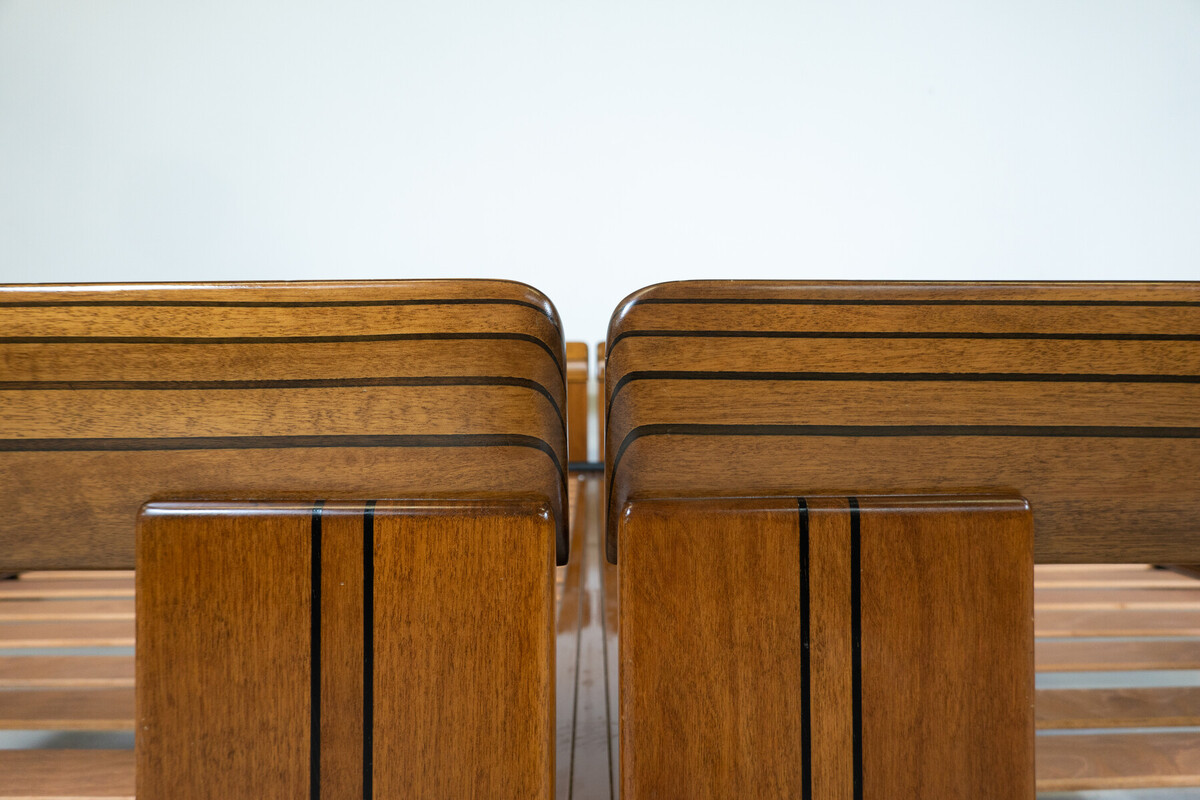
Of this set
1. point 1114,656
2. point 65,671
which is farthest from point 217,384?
point 1114,656

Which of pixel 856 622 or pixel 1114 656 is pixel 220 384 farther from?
pixel 1114 656

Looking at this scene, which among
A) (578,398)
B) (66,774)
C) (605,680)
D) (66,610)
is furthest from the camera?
(578,398)

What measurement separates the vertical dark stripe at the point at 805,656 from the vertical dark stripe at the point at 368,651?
0.18 metres

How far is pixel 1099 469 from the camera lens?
1.05 feet

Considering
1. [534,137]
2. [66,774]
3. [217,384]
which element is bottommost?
[66,774]

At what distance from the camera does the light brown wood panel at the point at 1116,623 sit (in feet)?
2.06

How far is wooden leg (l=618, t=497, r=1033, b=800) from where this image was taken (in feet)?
0.94

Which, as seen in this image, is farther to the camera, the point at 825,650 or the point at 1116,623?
the point at 1116,623

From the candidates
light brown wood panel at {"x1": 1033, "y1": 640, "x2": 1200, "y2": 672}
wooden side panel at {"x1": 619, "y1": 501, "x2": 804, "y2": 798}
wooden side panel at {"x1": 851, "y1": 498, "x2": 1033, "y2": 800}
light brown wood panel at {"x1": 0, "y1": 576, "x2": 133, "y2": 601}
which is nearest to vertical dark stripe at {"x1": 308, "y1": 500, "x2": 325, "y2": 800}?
wooden side panel at {"x1": 619, "y1": 501, "x2": 804, "y2": 798}

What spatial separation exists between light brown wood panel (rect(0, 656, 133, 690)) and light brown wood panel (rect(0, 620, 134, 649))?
1cm

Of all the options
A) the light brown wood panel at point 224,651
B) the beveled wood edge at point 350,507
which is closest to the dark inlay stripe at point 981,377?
the beveled wood edge at point 350,507

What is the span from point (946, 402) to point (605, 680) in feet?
1.20

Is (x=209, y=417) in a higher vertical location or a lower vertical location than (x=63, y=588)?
higher

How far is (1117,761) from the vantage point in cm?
42
